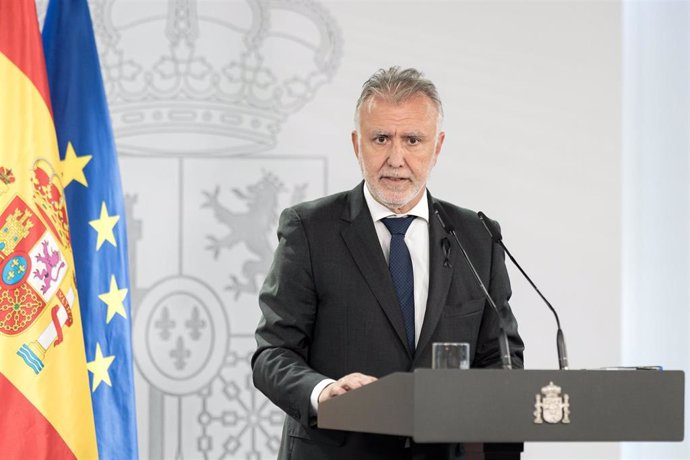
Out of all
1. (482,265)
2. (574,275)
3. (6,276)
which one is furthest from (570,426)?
(574,275)

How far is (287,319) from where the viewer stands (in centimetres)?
241

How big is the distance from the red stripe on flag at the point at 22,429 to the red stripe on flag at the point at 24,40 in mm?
1014

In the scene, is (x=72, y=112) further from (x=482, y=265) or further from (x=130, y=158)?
(x=482, y=265)

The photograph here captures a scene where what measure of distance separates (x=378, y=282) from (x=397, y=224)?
208 mm

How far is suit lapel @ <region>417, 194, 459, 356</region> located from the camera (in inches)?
92.5

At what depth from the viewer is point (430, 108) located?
2518 millimetres

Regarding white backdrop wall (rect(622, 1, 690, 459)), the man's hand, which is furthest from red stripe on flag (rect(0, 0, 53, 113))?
white backdrop wall (rect(622, 1, 690, 459))

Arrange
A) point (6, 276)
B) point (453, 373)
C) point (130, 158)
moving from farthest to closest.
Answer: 1. point (130, 158)
2. point (6, 276)
3. point (453, 373)

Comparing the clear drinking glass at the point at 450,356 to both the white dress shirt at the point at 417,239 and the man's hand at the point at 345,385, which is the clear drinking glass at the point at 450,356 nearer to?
the man's hand at the point at 345,385

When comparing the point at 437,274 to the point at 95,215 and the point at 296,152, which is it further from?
the point at 296,152

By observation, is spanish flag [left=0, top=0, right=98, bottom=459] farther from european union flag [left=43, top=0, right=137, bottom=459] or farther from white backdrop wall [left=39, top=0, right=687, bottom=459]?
white backdrop wall [left=39, top=0, right=687, bottom=459]

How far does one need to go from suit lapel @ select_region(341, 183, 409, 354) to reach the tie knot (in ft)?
0.18

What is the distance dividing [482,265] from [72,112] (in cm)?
180

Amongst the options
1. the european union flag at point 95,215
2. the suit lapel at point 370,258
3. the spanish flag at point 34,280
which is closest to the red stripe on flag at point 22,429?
the spanish flag at point 34,280
